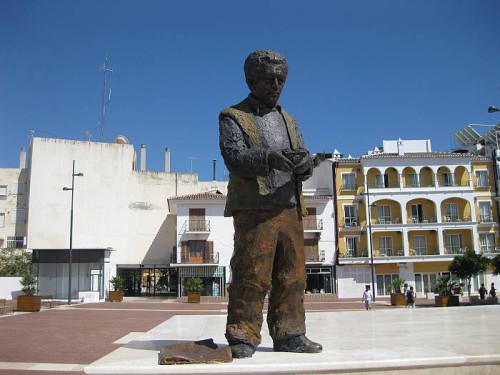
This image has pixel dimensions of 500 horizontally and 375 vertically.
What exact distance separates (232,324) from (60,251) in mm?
38487

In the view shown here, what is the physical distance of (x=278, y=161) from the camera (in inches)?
203

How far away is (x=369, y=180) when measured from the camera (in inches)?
1944

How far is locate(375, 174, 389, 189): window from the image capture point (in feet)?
161

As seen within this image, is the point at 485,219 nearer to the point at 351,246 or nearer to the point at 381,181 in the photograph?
the point at 381,181

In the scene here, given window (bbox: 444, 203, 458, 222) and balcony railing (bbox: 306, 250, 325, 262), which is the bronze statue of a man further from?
window (bbox: 444, 203, 458, 222)

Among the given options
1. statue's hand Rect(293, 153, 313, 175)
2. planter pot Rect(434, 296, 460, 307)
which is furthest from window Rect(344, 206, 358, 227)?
statue's hand Rect(293, 153, 313, 175)

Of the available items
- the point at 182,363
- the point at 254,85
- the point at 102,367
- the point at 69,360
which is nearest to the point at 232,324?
the point at 182,363

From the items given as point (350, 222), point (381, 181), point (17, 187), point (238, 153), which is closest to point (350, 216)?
point (350, 222)

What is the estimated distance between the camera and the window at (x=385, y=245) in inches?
1871

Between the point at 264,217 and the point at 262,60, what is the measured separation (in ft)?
5.80

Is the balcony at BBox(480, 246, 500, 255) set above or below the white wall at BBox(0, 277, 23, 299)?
above

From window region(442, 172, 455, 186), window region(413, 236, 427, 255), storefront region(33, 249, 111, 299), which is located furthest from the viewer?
window region(442, 172, 455, 186)

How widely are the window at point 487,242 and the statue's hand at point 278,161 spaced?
48.0m

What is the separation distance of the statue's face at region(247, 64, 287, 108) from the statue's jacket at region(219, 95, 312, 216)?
0.65 feet
